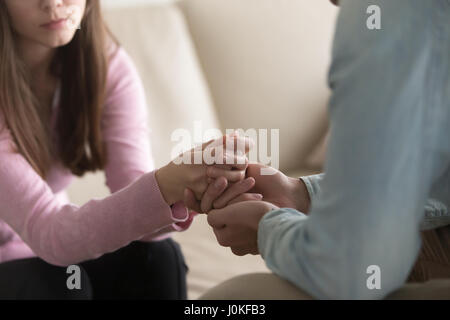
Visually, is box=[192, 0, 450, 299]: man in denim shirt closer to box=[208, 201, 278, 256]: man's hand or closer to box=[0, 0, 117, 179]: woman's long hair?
box=[208, 201, 278, 256]: man's hand

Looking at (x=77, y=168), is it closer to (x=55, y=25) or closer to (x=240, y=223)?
(x=55, y=25)

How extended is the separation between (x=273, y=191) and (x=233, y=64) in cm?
78

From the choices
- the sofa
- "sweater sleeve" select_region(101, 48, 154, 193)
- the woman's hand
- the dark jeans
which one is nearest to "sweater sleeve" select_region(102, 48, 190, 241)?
"sweater sleeve" select_region(101, 48, 154, 193)

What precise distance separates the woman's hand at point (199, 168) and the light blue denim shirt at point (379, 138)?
316 mm

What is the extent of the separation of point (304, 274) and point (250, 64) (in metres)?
1.10

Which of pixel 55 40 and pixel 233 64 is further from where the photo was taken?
pixel 233 64

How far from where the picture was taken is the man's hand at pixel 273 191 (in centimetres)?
84

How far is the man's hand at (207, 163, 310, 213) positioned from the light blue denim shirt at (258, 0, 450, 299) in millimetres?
306

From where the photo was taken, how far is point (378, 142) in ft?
1.63

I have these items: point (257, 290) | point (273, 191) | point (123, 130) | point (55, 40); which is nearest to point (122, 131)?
point (123, 130)

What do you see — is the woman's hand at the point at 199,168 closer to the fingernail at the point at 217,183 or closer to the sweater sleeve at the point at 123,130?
the fingernail at the point at 217,183

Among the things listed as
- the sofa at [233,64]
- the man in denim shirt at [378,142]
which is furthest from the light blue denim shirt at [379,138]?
the sofa at [233,64]

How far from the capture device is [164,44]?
153cm

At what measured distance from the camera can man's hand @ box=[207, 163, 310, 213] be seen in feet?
2.75
